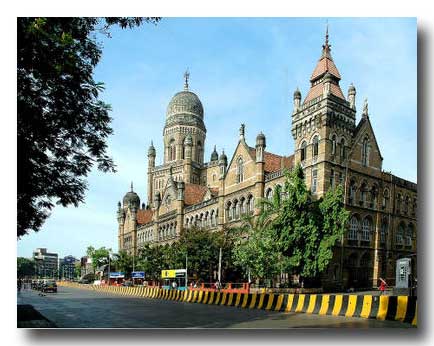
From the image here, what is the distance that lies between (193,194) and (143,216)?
8075 mm

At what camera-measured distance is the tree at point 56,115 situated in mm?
10516

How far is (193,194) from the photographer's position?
49.9 meters

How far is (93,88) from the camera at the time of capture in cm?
1176

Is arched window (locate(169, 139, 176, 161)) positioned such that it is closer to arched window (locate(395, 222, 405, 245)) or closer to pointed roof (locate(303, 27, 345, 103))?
pointed roof (locate(303, 27, 345, 103))

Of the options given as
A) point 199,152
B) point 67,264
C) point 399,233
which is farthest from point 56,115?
point 199,152

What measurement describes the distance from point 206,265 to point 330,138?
12422 mm

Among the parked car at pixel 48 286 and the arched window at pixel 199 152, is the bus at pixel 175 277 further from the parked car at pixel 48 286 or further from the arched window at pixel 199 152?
the arched window at pixel 199 152

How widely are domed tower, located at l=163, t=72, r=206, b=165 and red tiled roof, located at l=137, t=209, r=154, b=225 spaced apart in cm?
854

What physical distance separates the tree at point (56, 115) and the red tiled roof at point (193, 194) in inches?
1410

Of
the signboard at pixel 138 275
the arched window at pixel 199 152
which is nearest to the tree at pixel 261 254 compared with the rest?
the signboard at pixel 138 275

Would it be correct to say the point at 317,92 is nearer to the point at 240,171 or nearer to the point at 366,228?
the point at 366,228

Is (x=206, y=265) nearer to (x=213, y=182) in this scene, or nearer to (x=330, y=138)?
(x=330, y=138)

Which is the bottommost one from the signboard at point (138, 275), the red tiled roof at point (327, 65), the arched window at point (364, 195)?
the signboard at point (138, 275)

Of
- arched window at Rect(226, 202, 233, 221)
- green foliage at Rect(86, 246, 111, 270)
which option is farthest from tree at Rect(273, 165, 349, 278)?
arched window at Rect(226, 202, 233, 221)
